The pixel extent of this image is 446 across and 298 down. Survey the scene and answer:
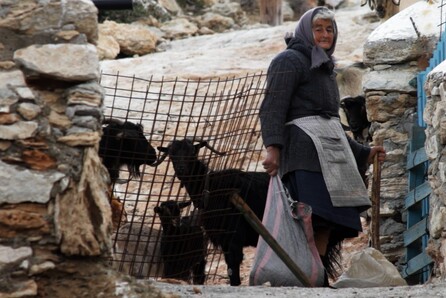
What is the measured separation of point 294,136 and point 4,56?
2486mm

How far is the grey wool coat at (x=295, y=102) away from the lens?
651 cm

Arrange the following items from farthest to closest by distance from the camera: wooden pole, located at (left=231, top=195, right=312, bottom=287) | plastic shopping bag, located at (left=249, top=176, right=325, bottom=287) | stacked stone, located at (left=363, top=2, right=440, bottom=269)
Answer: stacked stone, located at (left=363, top=2, right=440, bottom=269), plastic shopping bag, located at (left=249, top=176, right=325, bottom=287), wooden pole, located at (left=231, top=195, right=312, bottom=287)

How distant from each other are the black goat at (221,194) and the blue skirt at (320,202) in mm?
451

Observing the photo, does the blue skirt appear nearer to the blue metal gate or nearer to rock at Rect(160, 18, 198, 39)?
the blue metal gate

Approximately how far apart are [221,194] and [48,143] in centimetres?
291

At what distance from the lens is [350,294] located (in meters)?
5.52

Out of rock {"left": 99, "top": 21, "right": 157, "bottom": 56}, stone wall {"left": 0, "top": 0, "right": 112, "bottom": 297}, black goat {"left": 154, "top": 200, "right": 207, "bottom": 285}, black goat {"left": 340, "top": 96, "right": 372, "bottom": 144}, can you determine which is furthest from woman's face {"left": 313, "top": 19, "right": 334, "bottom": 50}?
rock {"left": 99, "top": 21, "right": 157, "bottom": 56}

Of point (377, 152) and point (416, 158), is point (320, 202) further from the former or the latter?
point (416, 158)

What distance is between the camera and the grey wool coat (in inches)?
256

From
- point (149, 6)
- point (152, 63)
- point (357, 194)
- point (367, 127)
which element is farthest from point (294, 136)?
point (149, 6)

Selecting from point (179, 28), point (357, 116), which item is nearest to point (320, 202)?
point (357, 116)

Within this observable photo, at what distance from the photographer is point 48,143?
4.32 meters

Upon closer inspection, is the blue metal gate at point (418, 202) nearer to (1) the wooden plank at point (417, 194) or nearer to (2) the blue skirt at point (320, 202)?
(1) the wooden plank at point (417, 194)

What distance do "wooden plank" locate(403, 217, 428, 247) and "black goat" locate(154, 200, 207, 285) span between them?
1.45m
